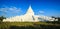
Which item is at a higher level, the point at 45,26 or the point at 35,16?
the point at 35,16

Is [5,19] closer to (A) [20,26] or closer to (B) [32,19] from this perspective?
(A) [20,26]

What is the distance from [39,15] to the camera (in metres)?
3.55

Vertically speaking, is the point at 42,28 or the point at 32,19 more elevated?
the point at 32,19

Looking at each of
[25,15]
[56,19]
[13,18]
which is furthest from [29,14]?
[56,19]

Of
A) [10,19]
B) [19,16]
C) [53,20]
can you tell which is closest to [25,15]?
[19,16]

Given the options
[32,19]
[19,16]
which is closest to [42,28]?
[32,19]

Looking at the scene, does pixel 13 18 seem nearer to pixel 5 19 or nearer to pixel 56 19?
pixel 5 19

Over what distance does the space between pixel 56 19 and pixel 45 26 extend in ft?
1.15

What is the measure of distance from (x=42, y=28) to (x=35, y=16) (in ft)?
1.19

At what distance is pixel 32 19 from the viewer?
3535 millimetres

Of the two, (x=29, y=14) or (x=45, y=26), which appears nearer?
(x=45, y=26)

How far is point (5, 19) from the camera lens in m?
3.51

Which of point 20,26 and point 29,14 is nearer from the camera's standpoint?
point 20,26

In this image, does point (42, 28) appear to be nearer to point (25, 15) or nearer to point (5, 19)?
point (25, 15)
